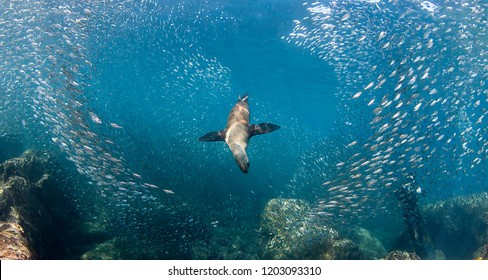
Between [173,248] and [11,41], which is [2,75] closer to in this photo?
[11,41]

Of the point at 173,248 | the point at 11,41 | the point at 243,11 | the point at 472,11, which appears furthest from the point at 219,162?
A: the point at 472,11

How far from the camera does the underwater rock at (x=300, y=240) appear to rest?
962 cm

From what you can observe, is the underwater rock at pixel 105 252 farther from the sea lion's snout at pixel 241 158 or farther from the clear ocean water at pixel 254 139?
the sea lion's snout at pixel 241 158

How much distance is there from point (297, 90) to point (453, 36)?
22778mm

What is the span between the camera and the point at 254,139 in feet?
73.2

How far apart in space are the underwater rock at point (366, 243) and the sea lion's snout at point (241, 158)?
33.7 feet

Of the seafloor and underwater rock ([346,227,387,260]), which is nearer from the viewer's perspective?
the seafloor

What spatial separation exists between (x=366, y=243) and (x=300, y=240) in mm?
5028

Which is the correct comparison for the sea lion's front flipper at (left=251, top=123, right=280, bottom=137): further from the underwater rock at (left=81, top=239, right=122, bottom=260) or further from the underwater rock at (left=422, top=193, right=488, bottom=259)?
the underwater rock at (left=422, top=193, right=488, bottom=259)

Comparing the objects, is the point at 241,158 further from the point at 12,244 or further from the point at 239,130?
the point at 12,244

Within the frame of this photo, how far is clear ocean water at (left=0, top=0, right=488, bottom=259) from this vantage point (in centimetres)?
966

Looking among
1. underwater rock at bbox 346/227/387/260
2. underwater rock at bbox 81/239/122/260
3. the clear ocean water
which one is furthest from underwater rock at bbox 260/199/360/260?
underwater rock at bbox 81/239/122/260

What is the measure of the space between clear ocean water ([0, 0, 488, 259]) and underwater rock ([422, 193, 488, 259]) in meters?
0.57

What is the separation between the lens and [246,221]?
13.0 metres
